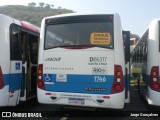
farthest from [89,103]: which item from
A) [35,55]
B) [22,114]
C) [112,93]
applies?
[35,55]

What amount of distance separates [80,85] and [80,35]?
1.36 meters

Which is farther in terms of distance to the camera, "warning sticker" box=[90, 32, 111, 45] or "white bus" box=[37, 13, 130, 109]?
"warning sticker" box=[90, 32, 111, 45]

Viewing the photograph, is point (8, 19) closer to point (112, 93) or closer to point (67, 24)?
point (67, 24)

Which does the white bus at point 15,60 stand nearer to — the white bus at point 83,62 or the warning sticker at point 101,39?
the white bus at point 83,62

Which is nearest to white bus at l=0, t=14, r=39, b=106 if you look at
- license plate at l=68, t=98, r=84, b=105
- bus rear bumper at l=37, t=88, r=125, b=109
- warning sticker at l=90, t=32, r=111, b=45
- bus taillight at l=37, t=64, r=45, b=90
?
bus taillight at l=37, t=64, r=45, b=90

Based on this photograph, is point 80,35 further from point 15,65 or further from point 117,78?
point 15,65

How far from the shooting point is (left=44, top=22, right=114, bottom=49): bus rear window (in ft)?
24.1

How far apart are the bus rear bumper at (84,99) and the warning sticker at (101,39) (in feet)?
4.54

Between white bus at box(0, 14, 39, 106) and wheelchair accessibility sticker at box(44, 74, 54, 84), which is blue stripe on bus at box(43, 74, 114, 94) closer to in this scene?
wheelchair accessibility sticker at box(44, 74, 54, 84)

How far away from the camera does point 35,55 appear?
10.2 m

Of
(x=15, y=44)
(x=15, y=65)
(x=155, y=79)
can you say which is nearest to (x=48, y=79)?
(x=15, y=65)

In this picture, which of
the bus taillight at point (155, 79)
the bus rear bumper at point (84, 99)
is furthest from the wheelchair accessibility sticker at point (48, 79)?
the bus taillight at point (155, 79)

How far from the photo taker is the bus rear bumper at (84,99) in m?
7.12

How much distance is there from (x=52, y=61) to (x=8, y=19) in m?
1.67
